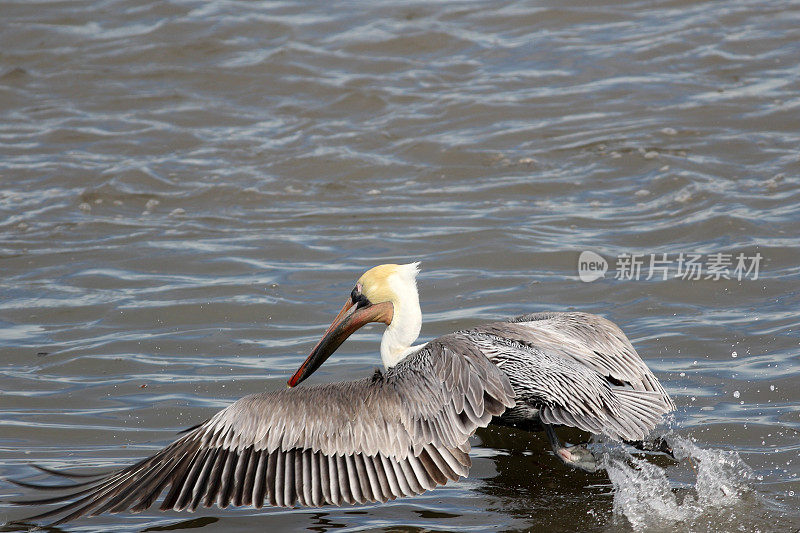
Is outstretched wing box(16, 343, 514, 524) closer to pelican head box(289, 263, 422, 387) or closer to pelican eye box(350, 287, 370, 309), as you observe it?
pelican head box(289, 263, 422, 387)

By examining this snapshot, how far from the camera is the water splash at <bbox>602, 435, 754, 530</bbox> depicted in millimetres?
4152

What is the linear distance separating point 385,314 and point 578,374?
3.65 feet

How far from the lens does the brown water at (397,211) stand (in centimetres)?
481

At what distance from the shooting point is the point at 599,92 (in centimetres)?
969

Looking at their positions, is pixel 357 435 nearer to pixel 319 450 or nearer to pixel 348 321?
pixel 319 450

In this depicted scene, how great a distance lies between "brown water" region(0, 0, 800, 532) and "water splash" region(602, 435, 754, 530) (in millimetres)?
13

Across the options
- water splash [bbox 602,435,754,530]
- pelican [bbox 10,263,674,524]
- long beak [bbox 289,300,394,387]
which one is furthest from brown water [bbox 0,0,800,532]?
long beak [bbox 289,300,394,387]

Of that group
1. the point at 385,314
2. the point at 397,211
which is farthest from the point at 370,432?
the point at 397,211

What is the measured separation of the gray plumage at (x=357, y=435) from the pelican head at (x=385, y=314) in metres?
0.62

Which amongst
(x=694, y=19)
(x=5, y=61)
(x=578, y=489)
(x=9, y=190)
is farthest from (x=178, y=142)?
(x=578, y=489)

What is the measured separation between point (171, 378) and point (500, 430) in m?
1.88

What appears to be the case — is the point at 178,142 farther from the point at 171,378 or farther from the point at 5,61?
the point at 171,378

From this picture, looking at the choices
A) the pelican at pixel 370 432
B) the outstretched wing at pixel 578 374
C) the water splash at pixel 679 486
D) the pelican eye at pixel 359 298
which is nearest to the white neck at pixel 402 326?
the pelican eye at pixel 359 298

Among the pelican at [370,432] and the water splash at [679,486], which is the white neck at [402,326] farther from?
the water splash at [679,486]
